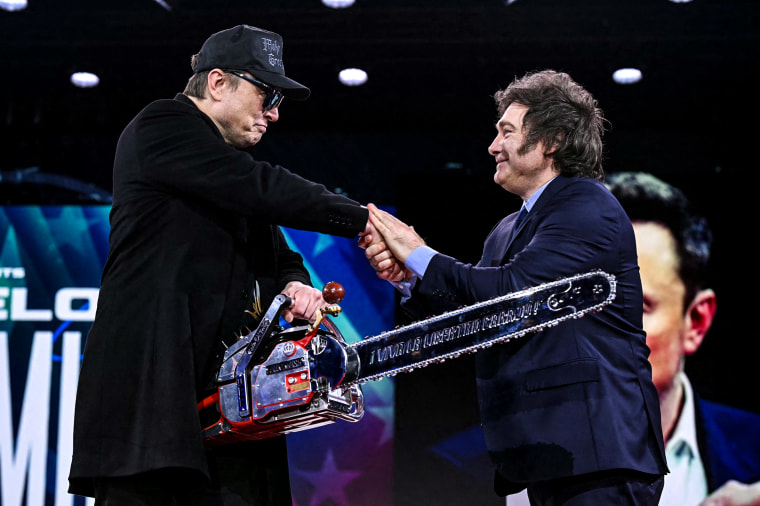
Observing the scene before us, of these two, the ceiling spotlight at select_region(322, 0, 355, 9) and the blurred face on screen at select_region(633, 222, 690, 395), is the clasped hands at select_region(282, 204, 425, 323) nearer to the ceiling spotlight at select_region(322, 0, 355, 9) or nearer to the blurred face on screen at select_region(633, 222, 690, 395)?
the ceiling spotlight at select_region(322, 0, 355, 9)

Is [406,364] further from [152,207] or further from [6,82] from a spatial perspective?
[6,82]

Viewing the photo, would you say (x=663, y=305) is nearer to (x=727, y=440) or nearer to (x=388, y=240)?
(x=727, y=440)

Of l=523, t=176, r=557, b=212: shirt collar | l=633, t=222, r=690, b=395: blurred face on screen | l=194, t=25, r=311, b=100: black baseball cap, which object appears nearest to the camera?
l=194, t=25, r=311, b=100: black baseball cap

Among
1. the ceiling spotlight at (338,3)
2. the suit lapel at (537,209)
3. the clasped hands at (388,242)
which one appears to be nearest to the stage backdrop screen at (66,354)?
the ceiling spotlight at (338,3)

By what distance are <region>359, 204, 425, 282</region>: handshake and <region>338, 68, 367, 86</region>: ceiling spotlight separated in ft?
10.1

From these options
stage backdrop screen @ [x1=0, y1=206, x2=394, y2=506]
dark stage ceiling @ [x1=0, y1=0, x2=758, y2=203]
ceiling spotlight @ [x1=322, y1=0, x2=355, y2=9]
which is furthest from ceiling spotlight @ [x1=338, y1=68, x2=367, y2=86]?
stage backdrop screen @ [x1=0, y1=206, x2=394, y2=506]

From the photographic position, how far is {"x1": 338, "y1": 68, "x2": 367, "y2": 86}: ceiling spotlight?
5508mm

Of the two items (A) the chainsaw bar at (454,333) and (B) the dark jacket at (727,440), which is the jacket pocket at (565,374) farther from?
(B) the dark jacket at (727,440)

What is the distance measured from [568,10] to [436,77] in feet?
3.34

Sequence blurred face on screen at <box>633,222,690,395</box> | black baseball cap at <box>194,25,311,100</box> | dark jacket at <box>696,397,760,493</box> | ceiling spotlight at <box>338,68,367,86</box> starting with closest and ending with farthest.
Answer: black baseball cap at <box>194,25,311,100</box>
dark jacket at <box>696,397,760,493</box>
blurred face on screen at <box>633,222,690,395</box>
ceiling spotlight at <box>338,68,367,86</box>

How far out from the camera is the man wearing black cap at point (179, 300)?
1.95m

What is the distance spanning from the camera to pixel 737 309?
543 cm

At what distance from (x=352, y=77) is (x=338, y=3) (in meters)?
0.77

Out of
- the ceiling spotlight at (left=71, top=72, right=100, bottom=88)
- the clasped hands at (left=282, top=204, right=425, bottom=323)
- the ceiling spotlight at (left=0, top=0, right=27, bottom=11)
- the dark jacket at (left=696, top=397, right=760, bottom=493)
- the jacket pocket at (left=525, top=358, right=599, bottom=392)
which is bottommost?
the dark jacket at (left=696, top=397, right=760, bottom=493)
